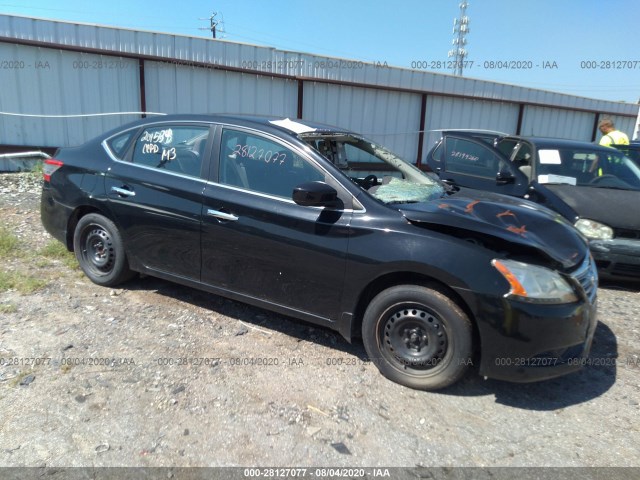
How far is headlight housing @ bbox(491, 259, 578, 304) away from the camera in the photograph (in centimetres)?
276

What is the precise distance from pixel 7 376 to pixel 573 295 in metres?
3.63

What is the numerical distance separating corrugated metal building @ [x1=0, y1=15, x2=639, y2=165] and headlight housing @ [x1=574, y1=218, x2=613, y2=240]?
7.45 meters

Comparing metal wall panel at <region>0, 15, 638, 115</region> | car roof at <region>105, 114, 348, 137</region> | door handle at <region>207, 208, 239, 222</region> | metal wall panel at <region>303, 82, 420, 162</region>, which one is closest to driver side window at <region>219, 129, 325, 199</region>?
car roof at <region>105, 114, 348, 137</region>

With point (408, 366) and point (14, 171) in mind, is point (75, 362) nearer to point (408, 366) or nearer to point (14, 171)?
point (408, 366)

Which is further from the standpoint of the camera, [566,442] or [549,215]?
[549,215]

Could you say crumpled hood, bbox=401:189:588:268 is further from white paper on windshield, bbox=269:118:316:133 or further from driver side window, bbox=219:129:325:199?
white paper on windshield, bbox=269:118:316:133

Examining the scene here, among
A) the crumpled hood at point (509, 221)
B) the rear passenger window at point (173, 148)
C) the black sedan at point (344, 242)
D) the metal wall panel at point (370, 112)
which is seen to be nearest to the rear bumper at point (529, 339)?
the black sedan at point (344, 242)

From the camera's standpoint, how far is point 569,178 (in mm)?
5566

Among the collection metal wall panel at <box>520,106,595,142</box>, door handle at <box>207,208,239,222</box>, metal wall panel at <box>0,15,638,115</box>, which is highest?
metal wall panel at <box>0,15,638,115</box>

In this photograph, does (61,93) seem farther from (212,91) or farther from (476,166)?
(476,166)

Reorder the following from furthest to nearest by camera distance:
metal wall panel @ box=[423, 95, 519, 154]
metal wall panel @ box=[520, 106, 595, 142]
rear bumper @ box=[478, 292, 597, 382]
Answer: metal wall panel @ box=[520, 106, 595, 142]
metal wall panel @ box=[423, 95, 519, 154]
rear bumper @ box=[478, 292, 597, 382]

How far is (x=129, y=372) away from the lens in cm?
312

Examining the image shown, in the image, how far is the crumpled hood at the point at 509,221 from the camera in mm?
2971

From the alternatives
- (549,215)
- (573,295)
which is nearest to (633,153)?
(549,215)
